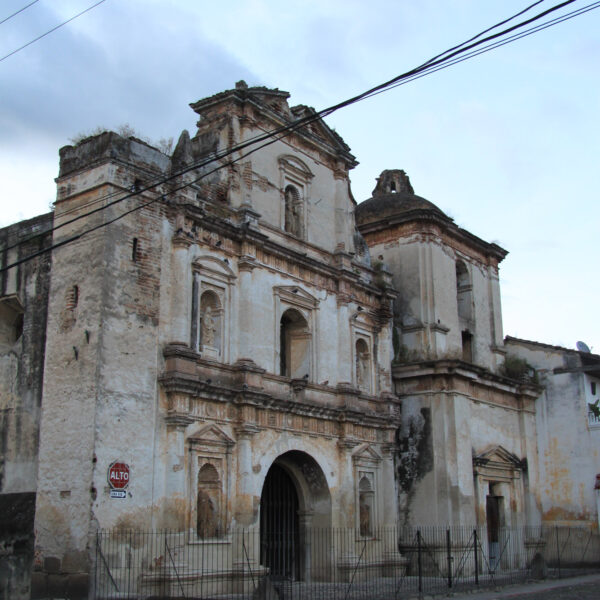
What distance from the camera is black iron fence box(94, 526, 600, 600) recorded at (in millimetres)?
14648

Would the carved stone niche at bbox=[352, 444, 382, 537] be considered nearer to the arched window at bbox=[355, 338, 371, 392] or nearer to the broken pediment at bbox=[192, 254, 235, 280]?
the arched window at bbox=[355, 338, 371, 392]

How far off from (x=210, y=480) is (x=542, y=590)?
799 centimetres

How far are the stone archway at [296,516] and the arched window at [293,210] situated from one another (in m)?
5.81

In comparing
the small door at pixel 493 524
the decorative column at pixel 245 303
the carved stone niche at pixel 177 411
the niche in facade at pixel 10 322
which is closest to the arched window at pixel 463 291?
the small door at pixel 493 524

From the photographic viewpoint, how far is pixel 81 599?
13.7 metres

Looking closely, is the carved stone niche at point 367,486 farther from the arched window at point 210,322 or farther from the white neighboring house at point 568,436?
the white neighboring house at point 568,436

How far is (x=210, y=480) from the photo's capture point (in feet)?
55.6

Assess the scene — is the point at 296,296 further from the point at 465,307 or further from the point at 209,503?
the point at 465,307

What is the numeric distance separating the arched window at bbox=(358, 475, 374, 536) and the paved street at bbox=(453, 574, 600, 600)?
3.80 meters

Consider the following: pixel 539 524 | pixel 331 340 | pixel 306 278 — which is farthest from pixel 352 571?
pixel 539 524

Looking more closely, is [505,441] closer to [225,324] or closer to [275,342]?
[275,342]

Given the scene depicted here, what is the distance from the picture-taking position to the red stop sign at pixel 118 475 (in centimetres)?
1450

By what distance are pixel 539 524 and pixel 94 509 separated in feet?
54.4

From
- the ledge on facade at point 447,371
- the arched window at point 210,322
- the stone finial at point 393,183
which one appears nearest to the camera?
the arched window at point 210,322
